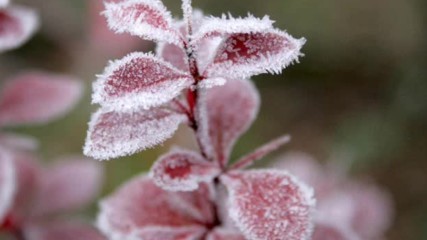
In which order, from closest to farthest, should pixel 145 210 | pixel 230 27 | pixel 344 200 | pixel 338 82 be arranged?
1. pixel 230 27
2. pixel 145 210
3. pixel 344 200
4. pixel 338 82

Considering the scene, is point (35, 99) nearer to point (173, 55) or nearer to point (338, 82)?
point (173, 55)

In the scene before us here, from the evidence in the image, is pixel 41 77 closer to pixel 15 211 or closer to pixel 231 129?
pixel 15 211

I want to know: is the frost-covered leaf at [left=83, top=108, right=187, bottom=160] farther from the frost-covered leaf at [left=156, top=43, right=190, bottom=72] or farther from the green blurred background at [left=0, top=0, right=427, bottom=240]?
the green blurred background at [left=0, top=0, right=427, bottom=240]

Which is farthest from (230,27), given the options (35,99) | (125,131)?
(35,99)

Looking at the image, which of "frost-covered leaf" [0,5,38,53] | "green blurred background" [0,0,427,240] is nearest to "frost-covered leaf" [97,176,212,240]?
"frost-covered leaf" [0,5,38,53]

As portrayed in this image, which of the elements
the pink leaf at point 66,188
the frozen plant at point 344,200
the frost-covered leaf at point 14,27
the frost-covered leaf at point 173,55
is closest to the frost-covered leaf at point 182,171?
the frost-covered leaf at point 173,55

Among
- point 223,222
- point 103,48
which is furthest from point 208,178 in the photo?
point 103,48
